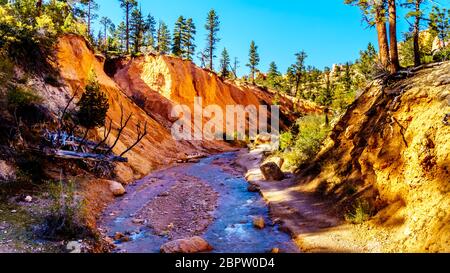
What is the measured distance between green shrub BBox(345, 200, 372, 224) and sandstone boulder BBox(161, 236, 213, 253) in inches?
200

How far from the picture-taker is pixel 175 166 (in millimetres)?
28500

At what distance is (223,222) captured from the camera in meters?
14.0

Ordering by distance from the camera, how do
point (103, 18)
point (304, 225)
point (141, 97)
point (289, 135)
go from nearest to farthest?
point (304, 225)
point (289, 135)
point (141, 97)
point (103, 18)

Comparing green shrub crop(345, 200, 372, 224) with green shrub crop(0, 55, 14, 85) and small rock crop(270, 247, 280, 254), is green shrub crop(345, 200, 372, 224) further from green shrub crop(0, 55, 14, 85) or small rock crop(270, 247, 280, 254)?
green shrub crop(0, 55, 14, 85)

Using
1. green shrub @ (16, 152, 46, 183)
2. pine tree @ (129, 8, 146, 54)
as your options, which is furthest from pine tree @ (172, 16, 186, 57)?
green shrub @ (16, 152, 46, 183)

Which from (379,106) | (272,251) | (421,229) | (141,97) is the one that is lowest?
(272,251)

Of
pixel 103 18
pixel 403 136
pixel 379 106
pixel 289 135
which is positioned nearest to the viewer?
pixel 403 136

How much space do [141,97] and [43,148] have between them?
29.1 metres

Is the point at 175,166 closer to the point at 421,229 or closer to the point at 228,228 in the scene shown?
the point at 228,228

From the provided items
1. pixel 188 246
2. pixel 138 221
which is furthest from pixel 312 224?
pixel 138 221

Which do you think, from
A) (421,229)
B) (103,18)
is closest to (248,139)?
(421,229)

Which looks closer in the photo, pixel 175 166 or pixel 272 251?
pixel 272 251

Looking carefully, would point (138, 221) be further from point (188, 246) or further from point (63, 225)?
point (188, 246)

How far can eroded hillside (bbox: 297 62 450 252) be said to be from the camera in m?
8.86
